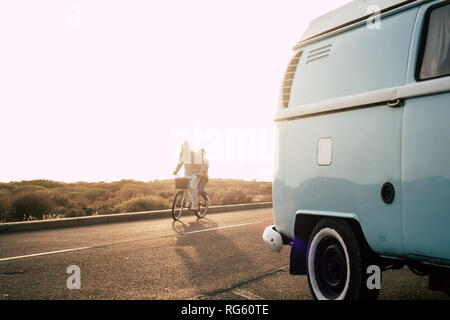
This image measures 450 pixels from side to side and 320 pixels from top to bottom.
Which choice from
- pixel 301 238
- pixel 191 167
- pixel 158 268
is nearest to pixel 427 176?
pixel 301 238

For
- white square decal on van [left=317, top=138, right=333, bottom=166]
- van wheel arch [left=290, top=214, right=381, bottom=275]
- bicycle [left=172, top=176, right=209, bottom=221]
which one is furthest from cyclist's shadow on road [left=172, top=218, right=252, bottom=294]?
bicycle [left=172, top=176, right=209, bottom=221]

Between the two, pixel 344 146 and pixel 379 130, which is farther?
pixel 344 146

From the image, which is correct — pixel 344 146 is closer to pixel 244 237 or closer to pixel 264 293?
pixel 264 293

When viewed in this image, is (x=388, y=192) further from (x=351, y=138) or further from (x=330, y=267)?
(x=330, y=267)

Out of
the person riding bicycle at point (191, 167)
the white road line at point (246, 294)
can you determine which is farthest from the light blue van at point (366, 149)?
the person riding bicycle at point (191, 167)

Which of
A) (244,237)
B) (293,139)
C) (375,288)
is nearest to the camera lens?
(375,288)

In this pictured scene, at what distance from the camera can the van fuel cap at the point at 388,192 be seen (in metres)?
3.25

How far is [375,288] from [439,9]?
85.5 inches

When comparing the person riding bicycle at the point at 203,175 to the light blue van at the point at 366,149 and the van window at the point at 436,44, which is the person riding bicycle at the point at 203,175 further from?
the van window at the point at 436,44

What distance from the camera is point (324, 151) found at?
3.90 m

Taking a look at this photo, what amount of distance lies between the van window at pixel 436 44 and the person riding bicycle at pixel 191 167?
965 cm

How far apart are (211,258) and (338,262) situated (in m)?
3.03
